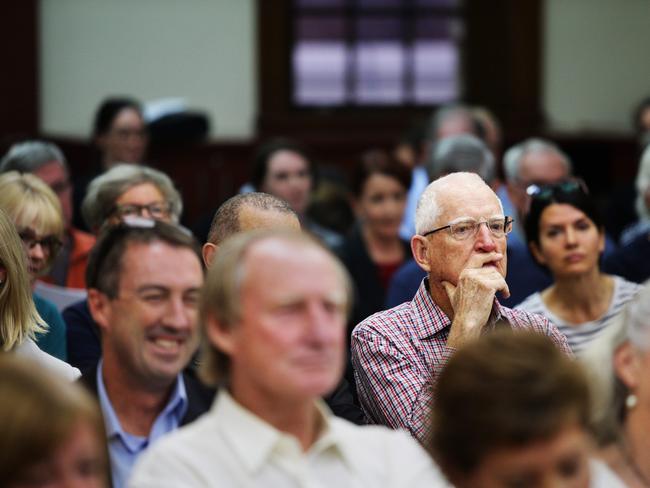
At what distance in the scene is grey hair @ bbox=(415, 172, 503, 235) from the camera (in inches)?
169

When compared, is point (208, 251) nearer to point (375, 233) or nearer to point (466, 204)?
point (466, 204)

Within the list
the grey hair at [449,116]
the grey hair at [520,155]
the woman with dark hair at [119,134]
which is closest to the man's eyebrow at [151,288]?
the grey hair at [520,155]

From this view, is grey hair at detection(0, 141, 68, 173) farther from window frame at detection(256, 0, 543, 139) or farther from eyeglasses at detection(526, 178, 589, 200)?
window frame at detection(256, 0, 543, 139)

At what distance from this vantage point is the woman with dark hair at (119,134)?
25.1ft

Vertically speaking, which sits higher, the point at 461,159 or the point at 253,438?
the point at 461,159

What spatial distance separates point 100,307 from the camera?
3.19 metres

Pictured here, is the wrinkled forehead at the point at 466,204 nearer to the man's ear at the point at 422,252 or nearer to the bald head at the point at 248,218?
the man's ear at the point at 422,252

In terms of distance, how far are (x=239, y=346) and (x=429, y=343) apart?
56.1 inches

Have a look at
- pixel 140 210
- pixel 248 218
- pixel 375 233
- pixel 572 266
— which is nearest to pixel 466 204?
pixel 248 218

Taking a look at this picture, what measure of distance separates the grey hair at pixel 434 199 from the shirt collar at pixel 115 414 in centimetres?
122

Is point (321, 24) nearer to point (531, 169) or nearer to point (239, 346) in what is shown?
point (531, 169)

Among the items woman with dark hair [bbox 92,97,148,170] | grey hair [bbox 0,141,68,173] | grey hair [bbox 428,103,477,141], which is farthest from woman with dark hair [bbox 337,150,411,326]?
grey hair [bbox 0,141,68,173]

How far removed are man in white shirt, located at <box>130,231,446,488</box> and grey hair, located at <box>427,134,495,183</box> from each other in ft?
12.0

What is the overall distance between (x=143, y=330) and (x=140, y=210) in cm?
231
